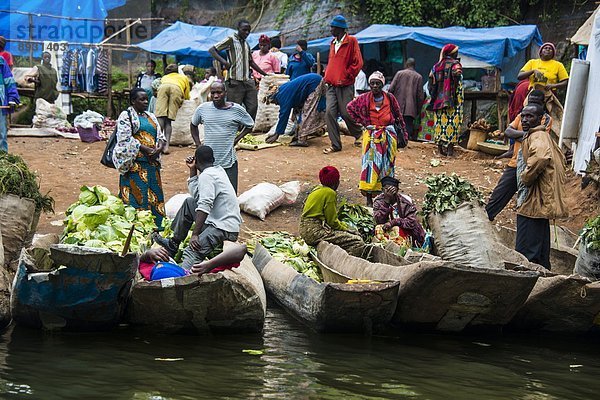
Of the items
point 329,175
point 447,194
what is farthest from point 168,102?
point 447,194

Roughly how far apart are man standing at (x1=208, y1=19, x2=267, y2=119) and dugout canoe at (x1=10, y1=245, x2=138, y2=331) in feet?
22.2

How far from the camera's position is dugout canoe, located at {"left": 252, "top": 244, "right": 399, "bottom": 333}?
6672 mm

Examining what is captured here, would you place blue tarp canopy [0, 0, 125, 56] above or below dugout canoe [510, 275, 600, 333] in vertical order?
above

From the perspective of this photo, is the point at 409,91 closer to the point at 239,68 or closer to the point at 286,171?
the point at 286,171

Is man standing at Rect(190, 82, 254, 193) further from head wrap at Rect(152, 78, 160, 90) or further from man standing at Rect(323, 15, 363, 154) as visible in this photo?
head wrap at Rect(152, 78, 160, 90)

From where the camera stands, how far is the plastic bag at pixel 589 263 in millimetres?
7559

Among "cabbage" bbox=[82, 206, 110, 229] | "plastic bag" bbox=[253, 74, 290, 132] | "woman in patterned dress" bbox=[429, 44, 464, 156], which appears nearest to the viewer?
"cabbage" bbox=[82, 206, 110, 229]

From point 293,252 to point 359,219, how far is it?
2.94 ft

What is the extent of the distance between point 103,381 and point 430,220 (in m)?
3.85

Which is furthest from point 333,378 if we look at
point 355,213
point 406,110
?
point 406,110

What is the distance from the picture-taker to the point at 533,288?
278 inches

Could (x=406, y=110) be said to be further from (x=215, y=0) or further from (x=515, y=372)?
(x=215, y=0)

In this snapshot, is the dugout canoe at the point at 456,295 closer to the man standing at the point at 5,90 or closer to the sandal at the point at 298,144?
the man standing at the point at 5,90

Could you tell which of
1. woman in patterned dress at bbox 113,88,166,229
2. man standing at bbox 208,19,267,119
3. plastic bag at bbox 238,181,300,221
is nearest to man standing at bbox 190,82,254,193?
woman in patterned dress at bbox 113,88,166,229
